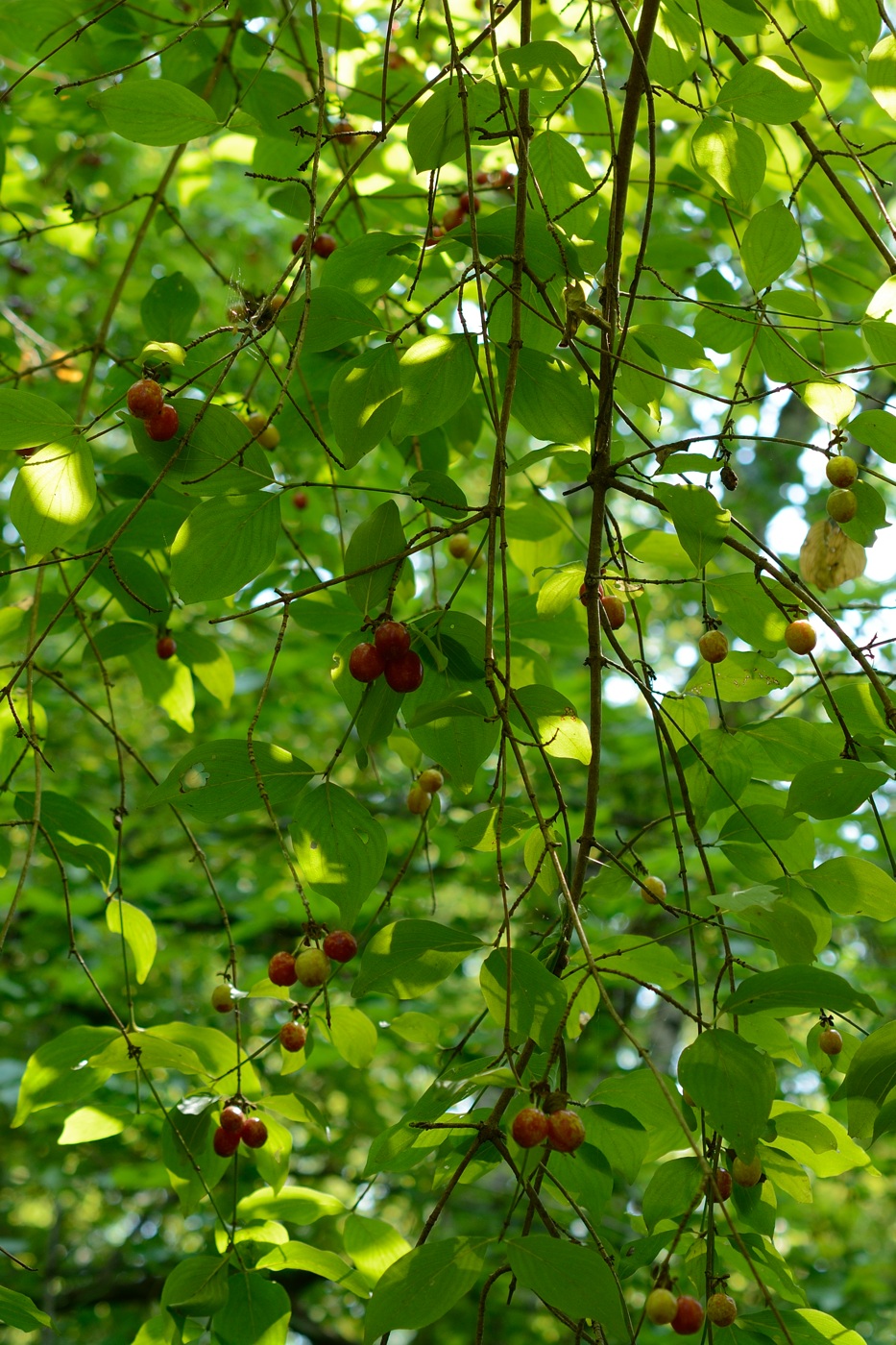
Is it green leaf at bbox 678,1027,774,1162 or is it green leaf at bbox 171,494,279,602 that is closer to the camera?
green leaf at bbox 678,1027,774,1162

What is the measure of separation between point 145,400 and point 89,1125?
0.96 m

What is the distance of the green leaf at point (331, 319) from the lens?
119 cm

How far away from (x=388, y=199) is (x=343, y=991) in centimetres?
238

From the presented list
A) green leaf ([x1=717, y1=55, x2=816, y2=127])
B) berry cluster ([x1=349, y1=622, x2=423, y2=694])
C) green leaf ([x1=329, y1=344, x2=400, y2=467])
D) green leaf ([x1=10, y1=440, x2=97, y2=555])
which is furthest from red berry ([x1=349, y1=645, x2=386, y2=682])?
green leaf ([x1=717, y1=55, x2=816, y2=127])

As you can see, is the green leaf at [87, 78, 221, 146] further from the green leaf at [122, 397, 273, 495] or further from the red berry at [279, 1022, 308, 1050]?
the red berry at [279, 1022, 308, 1050]

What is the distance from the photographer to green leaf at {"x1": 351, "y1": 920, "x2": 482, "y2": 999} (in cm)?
100

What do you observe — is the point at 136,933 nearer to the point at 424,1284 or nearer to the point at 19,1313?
the point at 19,1313

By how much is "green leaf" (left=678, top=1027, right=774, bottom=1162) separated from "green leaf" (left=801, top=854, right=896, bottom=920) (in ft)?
0.76

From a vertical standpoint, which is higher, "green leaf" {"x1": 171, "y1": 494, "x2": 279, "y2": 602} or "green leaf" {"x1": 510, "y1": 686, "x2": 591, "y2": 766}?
"green leaf" {"x1": 171, "y1": 494, "x2": 279, "y2": 602}

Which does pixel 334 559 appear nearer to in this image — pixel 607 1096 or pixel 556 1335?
pixel 607 1096

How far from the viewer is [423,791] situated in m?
1.56

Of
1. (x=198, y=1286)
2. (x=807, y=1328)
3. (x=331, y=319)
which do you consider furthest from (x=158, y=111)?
(x=807, y=1328)

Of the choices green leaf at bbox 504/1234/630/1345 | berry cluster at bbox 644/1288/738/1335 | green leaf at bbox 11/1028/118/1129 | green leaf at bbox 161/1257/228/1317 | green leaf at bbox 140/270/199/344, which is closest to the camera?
green leaf at bbox 504/1234/630/1345

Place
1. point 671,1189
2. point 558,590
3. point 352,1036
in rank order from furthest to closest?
1. point 352,1036
2. point 558,590
3. point 671,1189
